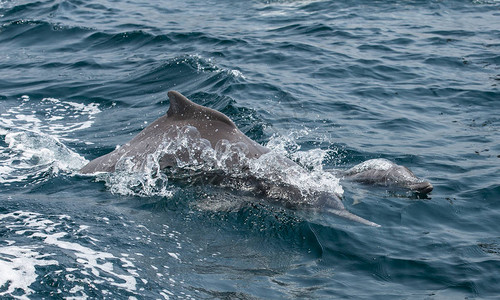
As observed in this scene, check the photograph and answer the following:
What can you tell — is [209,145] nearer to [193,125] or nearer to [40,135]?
[193,125]

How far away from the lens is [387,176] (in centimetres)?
962

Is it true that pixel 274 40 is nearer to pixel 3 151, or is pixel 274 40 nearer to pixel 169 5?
pixel 169 5

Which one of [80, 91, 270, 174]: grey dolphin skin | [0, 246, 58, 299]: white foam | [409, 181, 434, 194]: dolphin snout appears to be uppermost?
[80, 91, 270, 174]: grey dolphin skin

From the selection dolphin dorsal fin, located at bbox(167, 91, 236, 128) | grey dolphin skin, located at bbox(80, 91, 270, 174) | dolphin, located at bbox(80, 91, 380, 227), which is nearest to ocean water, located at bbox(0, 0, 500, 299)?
dolphin, located at bbox(80, 91, 380, 227)

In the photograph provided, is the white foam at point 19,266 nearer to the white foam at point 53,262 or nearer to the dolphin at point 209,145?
the white foam at point 53,262

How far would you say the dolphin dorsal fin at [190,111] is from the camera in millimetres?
8844

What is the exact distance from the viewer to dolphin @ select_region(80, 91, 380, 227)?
8547 mm

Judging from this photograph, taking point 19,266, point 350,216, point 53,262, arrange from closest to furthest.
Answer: point 19,266
point 53,262
point 350,216

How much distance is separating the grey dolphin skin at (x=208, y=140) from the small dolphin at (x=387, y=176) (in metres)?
1.11

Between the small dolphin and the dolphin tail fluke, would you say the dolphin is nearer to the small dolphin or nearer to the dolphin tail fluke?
the dolphin tail fluke

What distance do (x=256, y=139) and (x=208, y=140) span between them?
2.71m

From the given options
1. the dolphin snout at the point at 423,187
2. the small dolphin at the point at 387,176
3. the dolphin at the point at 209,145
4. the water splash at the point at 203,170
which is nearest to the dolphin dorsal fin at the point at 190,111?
the dolphin at the point at 209,145

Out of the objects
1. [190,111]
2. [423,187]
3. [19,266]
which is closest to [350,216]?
[423,187]

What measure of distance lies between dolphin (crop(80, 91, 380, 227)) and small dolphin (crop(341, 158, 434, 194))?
3.60ft
